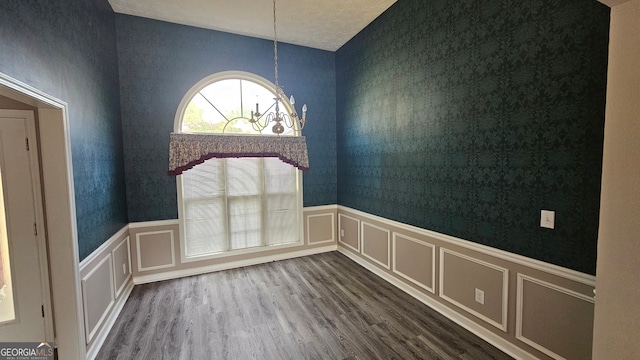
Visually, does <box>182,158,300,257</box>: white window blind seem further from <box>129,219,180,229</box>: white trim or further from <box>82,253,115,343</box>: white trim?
<box>82,253,115,343</box>: white trim

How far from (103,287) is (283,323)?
1783 millimetres

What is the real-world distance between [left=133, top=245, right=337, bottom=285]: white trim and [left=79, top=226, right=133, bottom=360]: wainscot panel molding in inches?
10.7

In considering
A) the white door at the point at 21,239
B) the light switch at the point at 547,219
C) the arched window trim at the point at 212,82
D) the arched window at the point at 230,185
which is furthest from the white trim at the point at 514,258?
the white door at the point at 21,239

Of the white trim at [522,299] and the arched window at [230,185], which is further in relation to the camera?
the arched window at [230,185]

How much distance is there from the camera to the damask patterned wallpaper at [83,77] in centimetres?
149

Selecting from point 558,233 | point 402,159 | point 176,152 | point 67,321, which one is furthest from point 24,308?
point 558,233

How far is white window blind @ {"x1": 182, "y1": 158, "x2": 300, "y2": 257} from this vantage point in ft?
12.5

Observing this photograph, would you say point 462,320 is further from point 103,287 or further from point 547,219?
point 103,287

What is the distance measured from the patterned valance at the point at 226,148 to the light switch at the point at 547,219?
2.41 m

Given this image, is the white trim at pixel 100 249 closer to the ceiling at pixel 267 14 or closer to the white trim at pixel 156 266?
the white trim at pixel 156 266

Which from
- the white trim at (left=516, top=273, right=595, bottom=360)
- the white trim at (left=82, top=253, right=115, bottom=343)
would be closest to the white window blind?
the white trim at (left=82, top=253, right=115, bottom=343)

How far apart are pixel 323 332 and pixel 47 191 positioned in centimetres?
253

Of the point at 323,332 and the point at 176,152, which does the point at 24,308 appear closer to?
the point at 176,152

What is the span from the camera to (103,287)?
8.17 ft
